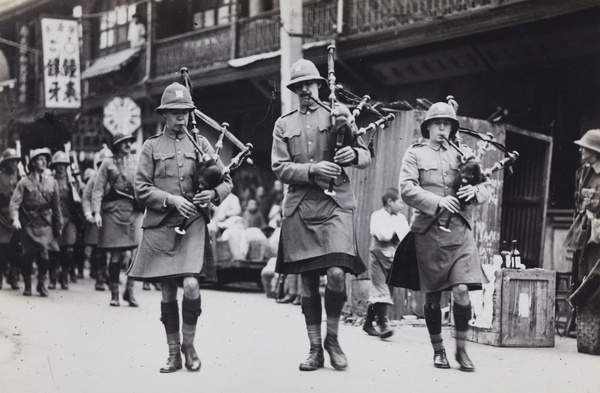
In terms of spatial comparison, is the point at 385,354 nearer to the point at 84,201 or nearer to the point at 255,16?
the point at 84,201

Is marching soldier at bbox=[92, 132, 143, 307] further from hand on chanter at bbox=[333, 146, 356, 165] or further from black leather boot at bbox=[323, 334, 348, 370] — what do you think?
hand on chanter at bbox=[333, 146, 356, 165]

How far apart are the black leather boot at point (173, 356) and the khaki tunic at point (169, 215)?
0.50 metres

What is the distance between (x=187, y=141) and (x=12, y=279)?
274 inches

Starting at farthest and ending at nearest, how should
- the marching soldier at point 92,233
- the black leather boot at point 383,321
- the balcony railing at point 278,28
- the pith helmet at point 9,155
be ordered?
the balcony railing at point 278,28, the marching soldier at point 92,233, the pith helmet at point 9,155, the black leather boot at point 383,321

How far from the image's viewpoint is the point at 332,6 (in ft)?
49.7

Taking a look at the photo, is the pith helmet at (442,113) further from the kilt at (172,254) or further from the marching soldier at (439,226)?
the kilt at (172,254)

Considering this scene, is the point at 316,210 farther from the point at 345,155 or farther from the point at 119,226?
the point at 119,226

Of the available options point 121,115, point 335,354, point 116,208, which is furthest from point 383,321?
point 121,115

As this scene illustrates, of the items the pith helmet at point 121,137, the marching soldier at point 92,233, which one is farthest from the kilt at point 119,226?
the pith helmet at point 121,137

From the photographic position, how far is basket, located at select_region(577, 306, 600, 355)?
316 inches

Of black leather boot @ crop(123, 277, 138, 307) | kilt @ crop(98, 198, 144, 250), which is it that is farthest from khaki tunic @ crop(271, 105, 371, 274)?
kilt @ crop(98, 198, 144, 250)

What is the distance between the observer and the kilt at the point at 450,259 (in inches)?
259

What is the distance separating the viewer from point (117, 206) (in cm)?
1128

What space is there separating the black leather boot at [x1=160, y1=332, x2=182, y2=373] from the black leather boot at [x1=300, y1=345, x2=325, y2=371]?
0.96 m
